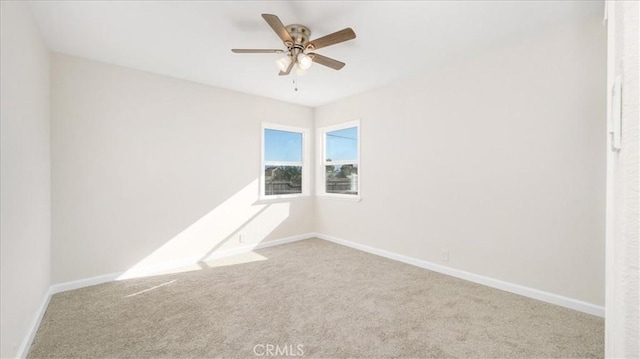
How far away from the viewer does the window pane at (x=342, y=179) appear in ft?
15.4

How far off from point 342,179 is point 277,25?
3189 millimetres

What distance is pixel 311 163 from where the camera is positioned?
17.2 ft

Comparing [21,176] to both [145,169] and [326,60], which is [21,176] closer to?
[145,169]

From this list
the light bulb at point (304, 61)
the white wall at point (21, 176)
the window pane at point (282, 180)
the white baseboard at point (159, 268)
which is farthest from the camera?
the window pane at point (282, 180)

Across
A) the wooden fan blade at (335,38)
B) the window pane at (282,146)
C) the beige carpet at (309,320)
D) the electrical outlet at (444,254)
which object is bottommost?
the beige carpet at (309,320)

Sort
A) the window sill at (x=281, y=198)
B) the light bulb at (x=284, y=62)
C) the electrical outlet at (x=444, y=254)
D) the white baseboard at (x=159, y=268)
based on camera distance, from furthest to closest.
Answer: the window sill at (x=281, y=198), the electrical outlet at (x=444, y=254), the white baseboard at (x=159, y=268), the light bulb at (x=284, y=62)

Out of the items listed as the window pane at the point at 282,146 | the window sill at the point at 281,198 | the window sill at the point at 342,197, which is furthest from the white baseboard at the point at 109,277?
the window pane at the point at 282,146

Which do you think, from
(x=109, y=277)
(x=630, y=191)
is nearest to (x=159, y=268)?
(x=109, y=277)

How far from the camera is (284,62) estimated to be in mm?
2480

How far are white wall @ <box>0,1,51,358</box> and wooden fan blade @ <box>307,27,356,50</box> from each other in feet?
6.55

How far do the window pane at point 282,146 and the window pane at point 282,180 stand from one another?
174 mm

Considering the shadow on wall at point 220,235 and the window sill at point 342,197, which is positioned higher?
the window sill at point 342,197

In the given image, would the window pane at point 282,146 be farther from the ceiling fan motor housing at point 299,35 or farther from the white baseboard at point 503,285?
the ceiling fan motor housing at point 299,35

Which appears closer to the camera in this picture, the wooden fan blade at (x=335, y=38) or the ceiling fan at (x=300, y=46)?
the wooden fan blade at (x=335, y=38)
